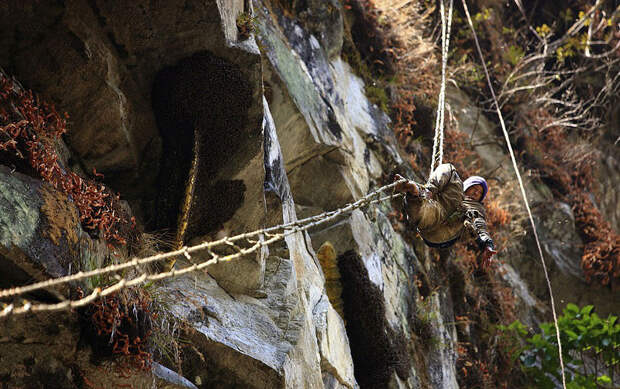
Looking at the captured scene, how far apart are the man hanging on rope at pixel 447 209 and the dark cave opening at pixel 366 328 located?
130 cm

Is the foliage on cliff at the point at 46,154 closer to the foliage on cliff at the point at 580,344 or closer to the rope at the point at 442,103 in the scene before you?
the rope at the point at 442,103

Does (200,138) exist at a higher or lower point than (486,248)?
higher

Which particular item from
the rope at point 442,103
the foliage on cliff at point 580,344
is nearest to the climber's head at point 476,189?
the rope at point 442,103

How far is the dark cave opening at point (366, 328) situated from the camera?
6453 millimetres

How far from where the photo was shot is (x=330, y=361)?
5.29 m

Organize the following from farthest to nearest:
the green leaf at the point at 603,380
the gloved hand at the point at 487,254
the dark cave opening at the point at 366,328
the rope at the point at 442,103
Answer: the green leaf at the point at 603,380 → the dark cave opening at the point at 366,328 → the rope at the point at 442,103 → the gloved hand at the point at 487,254

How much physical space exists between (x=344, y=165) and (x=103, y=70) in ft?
11.5

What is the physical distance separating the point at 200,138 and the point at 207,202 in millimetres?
504

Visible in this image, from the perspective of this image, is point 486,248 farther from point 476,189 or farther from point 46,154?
point 46,154

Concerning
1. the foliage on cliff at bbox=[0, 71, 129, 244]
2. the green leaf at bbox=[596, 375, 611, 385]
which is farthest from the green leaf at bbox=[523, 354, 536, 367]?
the foliage on cliff at bbox=[0, 71, 129, 244]

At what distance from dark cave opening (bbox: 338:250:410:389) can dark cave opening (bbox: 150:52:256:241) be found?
7.18 feet

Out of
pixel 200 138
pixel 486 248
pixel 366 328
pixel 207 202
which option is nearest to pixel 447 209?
pixel 486 248

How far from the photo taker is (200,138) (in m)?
4.74

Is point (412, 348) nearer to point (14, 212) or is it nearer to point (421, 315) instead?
point (421, 315)
